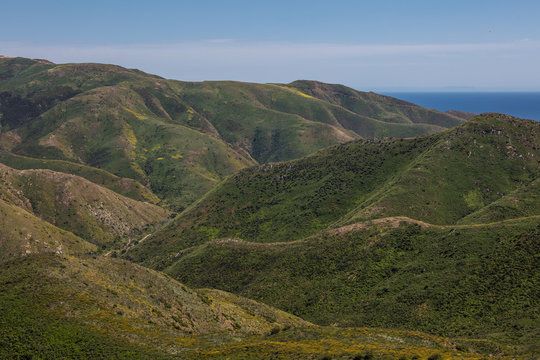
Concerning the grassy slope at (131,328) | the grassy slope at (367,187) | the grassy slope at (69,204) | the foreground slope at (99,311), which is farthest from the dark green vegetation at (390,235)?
the grassy slope at (69,204)

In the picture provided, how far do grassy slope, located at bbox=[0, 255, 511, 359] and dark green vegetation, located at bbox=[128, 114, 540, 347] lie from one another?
69.7 ft

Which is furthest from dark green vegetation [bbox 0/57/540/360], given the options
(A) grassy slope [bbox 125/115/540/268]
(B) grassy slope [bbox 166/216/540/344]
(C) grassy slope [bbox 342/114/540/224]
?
(A) grassy slope [bbox 125/115/540/268]

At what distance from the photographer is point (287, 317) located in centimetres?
6888

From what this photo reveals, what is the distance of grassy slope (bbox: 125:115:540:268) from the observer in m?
123

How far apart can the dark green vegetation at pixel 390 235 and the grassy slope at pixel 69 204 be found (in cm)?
3455

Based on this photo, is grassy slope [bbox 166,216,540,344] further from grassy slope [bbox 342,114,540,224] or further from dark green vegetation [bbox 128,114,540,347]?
grassy slope [bbox 342,114,540,224]

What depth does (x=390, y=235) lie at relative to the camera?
9200cm

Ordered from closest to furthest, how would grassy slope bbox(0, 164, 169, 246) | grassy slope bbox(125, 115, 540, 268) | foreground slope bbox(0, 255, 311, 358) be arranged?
1. foreground slope bbox(0, 255, 311, 358)
2. grassy slope bbox(125, 115, 540, 268)
3. grassy slope bbox(0, 164, 169, 246)

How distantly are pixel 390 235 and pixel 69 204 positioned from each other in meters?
167

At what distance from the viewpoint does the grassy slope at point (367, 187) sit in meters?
123

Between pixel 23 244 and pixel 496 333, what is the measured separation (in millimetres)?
146103

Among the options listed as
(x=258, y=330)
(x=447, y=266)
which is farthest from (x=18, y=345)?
(x=447, y=266)

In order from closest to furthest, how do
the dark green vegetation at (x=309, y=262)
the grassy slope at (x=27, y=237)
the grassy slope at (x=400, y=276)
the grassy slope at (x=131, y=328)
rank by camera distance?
1. the grassy slope at (x=131, y=328)
2. the dark green vegetation at (x=309, y=262)
3. the grassy slope at (x=400, y=276)
4. the grassy slope at (x=27, y=237)

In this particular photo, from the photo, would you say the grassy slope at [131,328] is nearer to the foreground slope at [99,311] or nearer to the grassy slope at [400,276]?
the foreground slope at [99,311]
